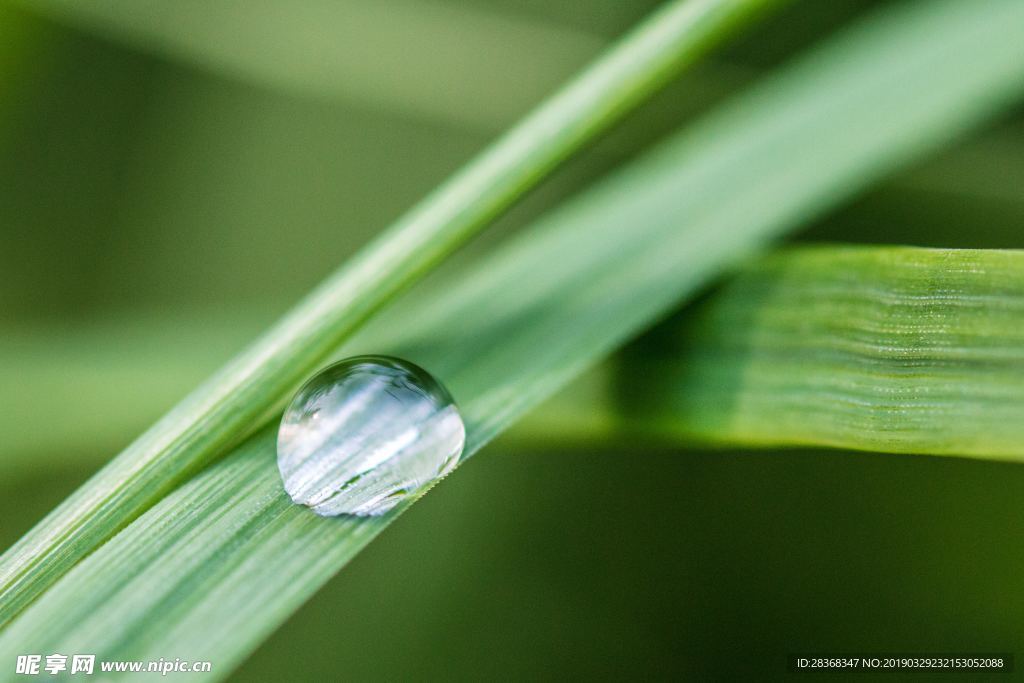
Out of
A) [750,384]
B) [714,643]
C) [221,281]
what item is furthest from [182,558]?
[221,281]

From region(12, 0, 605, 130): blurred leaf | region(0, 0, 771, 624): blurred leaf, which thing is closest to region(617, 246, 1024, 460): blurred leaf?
region(0, 0, 771, 624): blurred leaf

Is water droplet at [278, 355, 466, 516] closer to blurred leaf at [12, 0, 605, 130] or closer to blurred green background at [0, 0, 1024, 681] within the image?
blurred green background at [0, 0, 1024, 681]

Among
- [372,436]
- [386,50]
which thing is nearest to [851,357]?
[372,436]

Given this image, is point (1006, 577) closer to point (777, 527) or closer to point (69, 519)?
point (777, 527)

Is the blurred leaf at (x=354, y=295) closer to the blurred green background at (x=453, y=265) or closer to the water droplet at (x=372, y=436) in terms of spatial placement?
the water droplet at (x=372, y=436)

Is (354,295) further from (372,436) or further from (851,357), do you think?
(851,357)
